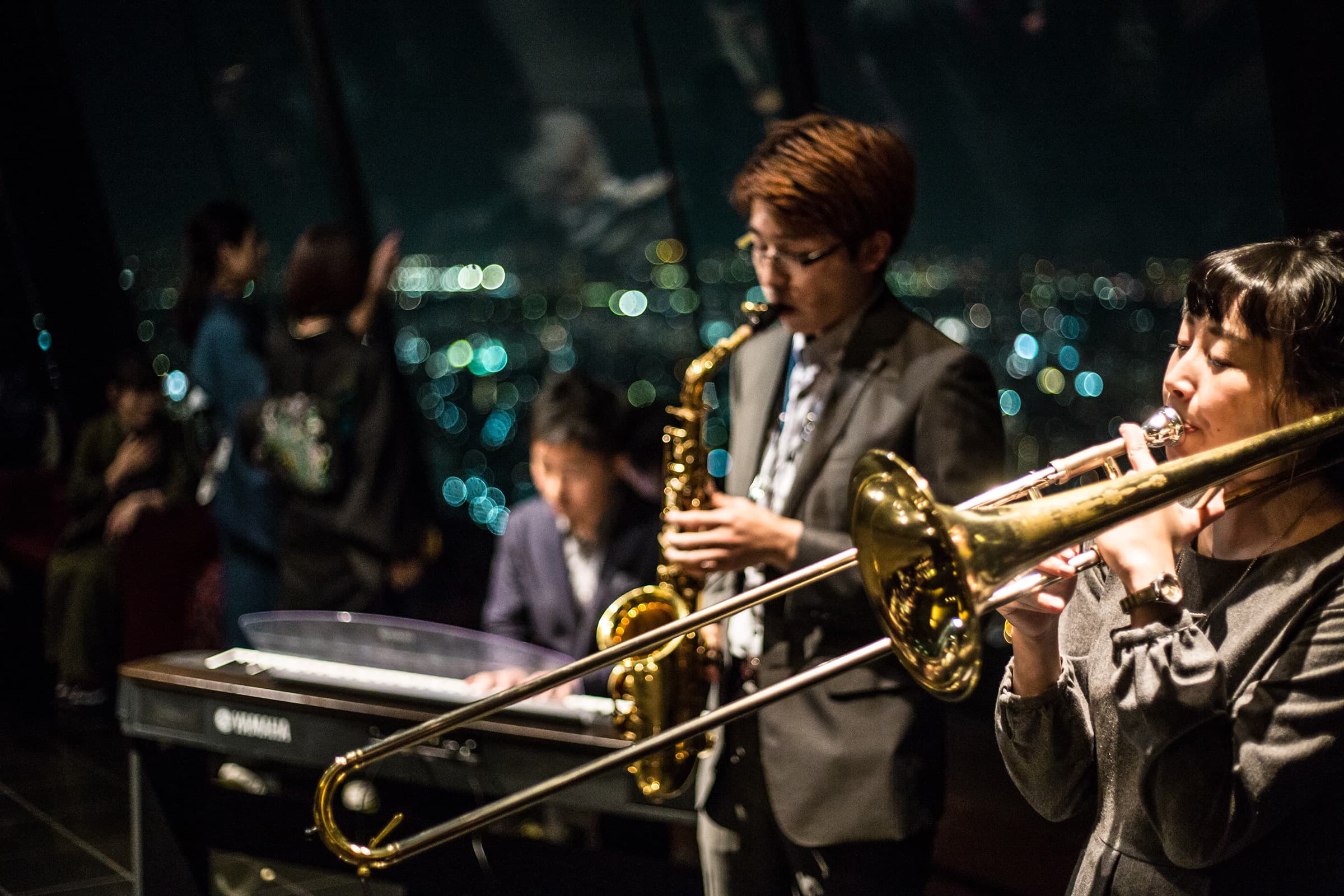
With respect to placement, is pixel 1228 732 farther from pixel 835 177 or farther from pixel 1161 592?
pixel 835 177

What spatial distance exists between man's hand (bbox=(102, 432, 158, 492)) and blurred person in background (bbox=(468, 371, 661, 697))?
108 inches

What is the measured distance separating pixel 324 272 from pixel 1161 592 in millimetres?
2807

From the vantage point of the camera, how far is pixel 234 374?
4145 millimetres

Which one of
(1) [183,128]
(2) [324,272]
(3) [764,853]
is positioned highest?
(1) [183,128]

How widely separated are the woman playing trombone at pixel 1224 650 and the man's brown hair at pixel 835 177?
69 cm

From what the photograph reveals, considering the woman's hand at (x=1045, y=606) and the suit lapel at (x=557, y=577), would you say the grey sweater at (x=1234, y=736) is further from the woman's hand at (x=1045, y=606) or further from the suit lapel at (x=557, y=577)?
the suit lapel at (x=557, y=577)

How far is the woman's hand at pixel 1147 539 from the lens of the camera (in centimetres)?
134

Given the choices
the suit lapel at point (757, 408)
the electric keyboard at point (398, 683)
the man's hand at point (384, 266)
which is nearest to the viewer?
the suit lapel at point (757, 408)

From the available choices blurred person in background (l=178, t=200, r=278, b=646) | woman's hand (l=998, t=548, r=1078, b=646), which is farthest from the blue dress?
woman's hand (l=998, t=548, r=1078, b=646)

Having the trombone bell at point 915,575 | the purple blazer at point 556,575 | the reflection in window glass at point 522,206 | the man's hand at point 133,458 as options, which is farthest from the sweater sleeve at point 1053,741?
the man's hand at point 133,458

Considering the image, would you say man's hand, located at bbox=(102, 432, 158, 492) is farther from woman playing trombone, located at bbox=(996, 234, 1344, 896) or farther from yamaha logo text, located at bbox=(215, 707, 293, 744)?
woman playing trombone, located at bbox=(996, 234, 1344, 896)

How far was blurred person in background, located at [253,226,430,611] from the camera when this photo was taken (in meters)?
3.58

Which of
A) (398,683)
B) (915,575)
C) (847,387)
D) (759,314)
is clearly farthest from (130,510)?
(915,575)

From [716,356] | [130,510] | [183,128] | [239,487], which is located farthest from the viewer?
[183,128]
